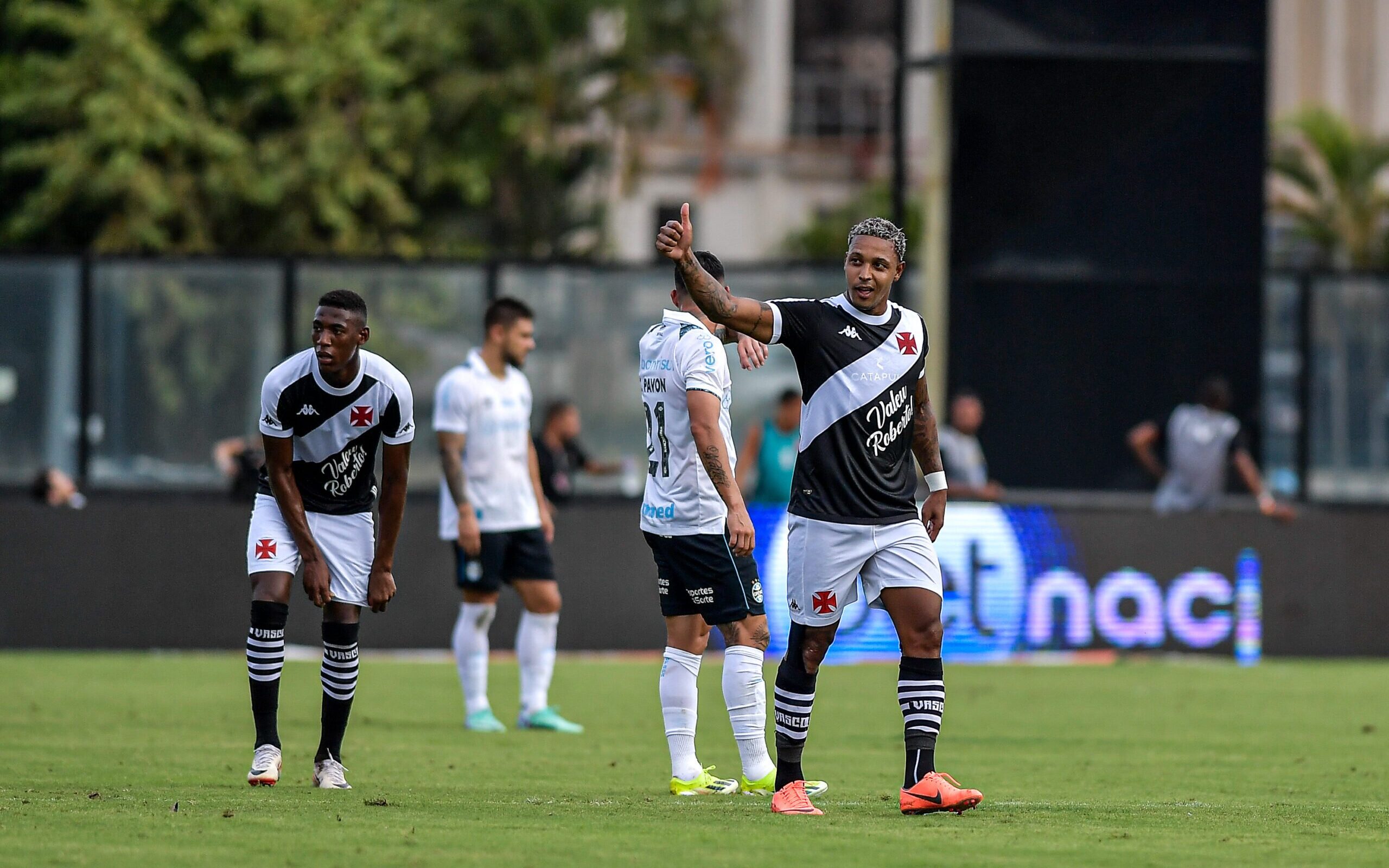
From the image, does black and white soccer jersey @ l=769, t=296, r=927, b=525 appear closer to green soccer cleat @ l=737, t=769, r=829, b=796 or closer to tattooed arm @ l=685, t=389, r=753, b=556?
tattooed arm @ l=685, t=389, r=753, b=556

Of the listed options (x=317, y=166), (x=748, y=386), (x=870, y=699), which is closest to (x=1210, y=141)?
(x=748, y=386)

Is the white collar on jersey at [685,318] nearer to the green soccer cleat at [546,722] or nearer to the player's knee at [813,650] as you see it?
the player's knee at [813,650]

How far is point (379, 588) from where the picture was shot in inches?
360

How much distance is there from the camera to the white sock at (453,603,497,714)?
40.8 ft

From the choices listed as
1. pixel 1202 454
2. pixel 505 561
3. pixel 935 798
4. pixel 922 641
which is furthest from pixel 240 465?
pixel 935 798

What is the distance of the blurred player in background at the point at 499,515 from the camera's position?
12414mm

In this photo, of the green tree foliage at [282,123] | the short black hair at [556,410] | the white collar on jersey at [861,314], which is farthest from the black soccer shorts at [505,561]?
the green tree foliage at [282,123]

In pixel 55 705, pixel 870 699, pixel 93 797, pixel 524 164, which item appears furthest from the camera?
pixel 524 164

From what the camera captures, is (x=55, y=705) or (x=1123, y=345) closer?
(x=55, y=705)

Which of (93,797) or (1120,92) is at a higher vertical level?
(1120,92)

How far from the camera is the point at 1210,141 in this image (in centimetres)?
1912

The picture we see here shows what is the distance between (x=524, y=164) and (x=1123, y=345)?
19.0 m

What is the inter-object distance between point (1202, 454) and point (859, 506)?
36.2 ft

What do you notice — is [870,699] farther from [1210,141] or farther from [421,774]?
[1210,141]
